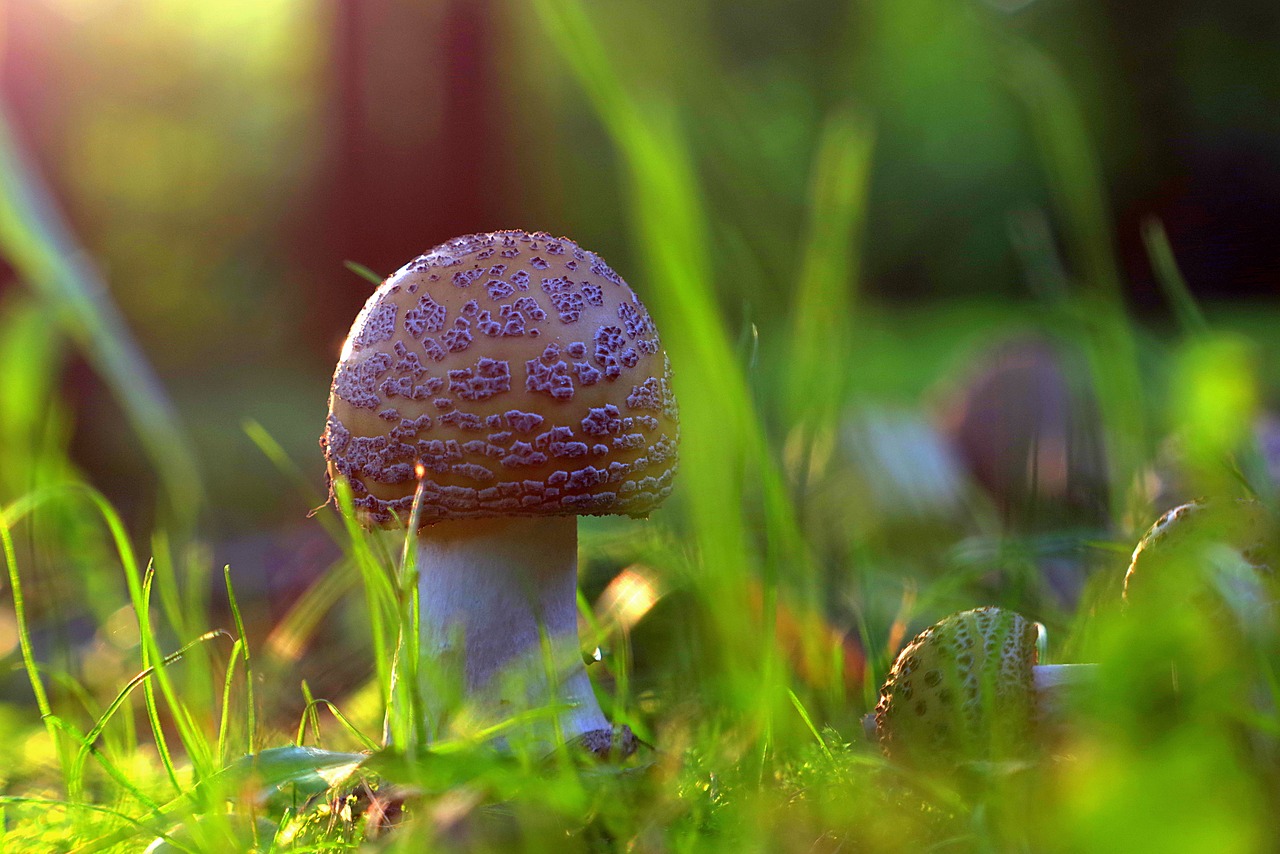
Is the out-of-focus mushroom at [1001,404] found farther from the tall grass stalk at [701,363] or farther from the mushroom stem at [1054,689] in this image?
the tall grass stalk at [701,363]

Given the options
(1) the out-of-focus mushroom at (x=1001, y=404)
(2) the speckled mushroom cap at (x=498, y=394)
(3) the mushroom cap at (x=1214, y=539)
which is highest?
(2) the speckled mushroom cap at (x=498, y=394)

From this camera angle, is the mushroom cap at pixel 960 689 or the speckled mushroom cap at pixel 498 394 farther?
the speckled mushroom cap at pixel 498 394

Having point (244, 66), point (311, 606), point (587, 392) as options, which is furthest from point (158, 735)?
point (244, 66)

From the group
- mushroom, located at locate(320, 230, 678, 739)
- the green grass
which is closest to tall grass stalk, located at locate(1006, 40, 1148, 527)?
the green grass

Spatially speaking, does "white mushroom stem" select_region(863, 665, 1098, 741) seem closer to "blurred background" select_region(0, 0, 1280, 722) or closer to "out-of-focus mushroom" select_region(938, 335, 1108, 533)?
"blurred background" select_region(0, 0, 1280, 722)

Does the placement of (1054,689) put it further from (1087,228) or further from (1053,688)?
(1087,228)

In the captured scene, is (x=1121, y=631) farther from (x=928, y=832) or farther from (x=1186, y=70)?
(x=1186, y=70)

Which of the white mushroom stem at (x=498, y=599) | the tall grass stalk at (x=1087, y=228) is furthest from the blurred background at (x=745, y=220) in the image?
the white mushroom stem at (x=498, y=599)

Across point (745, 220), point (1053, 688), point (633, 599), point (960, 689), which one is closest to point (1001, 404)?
point (633, 599)
